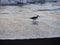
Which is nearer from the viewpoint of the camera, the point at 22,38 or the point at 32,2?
the point at 22,38

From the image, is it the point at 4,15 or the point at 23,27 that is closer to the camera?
the point at 23,27

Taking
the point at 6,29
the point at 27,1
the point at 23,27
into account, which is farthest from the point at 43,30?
the point at 27,1

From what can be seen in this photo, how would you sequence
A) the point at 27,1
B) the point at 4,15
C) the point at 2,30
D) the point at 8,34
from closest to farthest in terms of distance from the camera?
the point at 8,34 < the point at 2,30 < the point at 4,15 < the point at 27,1

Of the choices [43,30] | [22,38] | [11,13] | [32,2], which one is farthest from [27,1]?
[22,38]

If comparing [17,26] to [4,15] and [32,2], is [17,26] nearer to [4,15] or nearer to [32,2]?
[4,15]

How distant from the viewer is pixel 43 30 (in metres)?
1.44

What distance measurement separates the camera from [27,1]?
270 cm
